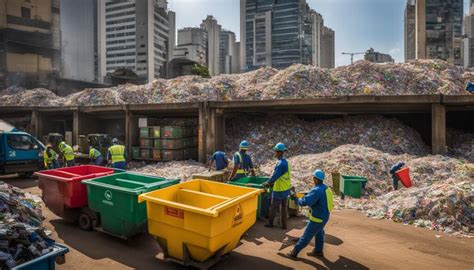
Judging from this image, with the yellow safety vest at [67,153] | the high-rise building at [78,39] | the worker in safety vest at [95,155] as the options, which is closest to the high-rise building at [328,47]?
the high-rise building at [78,39]

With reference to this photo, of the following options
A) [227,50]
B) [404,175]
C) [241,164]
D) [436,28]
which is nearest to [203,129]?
[241,164]

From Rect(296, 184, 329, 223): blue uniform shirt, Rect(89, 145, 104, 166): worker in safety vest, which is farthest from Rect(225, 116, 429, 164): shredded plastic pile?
Rect(296, 184, 329, 223): blue uniform shirt

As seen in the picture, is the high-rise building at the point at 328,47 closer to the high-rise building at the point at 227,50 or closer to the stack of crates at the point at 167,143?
the high-rise building at the point at 227,50

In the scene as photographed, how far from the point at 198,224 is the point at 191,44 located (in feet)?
399

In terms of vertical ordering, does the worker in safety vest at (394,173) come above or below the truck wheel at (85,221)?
above

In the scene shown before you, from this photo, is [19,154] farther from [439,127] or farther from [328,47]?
[328,47]

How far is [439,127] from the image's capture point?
11.4 meters

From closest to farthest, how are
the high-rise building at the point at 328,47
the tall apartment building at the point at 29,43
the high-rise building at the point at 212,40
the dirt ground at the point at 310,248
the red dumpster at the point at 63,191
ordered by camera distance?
the dirt ground at the point at 310,248
the red dumpster at the point at 63,191
the tall apartment building at the point at 29,43
the high-rise building at the point at 212,40
the high-rise building at the point at 328,47

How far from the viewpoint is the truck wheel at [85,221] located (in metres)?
6.30

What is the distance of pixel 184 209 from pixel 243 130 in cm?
1116

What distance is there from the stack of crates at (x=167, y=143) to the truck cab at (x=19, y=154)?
156 inches

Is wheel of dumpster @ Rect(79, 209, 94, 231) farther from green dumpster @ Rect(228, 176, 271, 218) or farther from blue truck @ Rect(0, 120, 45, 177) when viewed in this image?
blue truck @ Rect(0, 120, 45, 177)

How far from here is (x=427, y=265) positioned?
5.00 m

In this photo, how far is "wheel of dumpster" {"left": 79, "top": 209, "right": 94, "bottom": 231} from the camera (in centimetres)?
629
